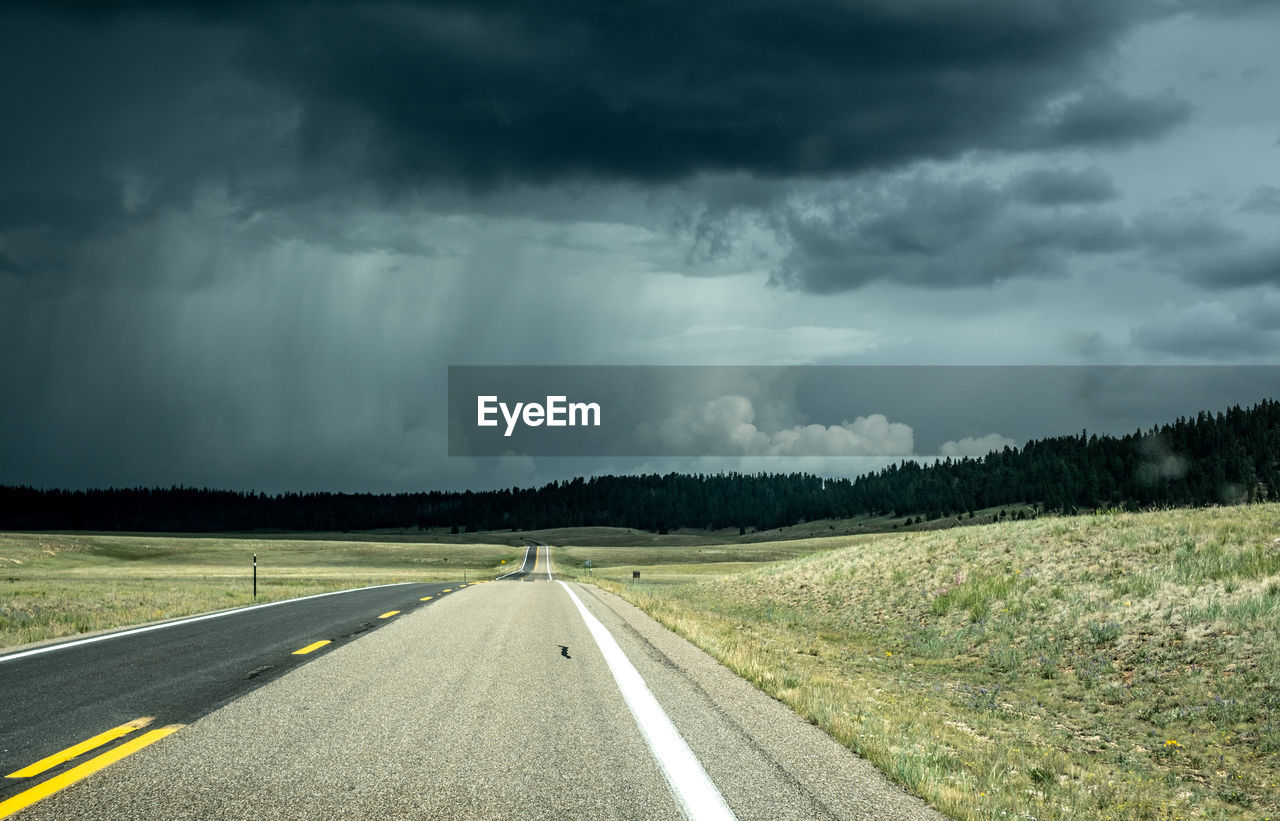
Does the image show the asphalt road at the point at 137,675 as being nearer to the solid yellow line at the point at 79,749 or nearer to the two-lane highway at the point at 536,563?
the solid yellow line at the point at 79,749

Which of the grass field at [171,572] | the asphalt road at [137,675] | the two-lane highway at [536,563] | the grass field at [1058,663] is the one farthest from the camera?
the two-lane highway at [536,563]

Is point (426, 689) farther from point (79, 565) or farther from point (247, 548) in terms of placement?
point (247, 548)

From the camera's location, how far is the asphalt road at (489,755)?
472 centimetres

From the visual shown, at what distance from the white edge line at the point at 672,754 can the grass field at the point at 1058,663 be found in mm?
1343

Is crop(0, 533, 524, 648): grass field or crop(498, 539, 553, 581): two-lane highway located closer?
crop(0, 533, 524, 648): grass field

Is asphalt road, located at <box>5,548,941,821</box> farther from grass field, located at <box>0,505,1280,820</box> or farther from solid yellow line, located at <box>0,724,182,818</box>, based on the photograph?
grass field, located at <box>0,505,1280,820</box>

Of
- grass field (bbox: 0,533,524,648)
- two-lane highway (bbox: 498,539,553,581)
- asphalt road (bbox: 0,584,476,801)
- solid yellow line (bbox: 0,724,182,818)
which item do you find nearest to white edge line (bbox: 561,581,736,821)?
solid yellow line (bbox: 0,724,182,818)

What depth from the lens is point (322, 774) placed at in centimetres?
525

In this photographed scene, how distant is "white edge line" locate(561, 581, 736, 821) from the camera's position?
4.75 metres

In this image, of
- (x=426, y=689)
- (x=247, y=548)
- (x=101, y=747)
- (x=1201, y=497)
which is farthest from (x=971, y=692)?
(x=1201, y=497)

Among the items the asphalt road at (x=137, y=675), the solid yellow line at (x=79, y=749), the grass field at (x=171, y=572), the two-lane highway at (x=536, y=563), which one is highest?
the solid yellow line at (x=79, y=749)

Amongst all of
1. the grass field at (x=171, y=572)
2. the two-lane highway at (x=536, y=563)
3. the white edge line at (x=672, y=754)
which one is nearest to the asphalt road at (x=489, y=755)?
the white edge line at (x=672, y=754)

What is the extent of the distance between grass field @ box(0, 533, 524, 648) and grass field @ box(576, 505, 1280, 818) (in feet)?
38.6

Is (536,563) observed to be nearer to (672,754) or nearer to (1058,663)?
(1058,663)
